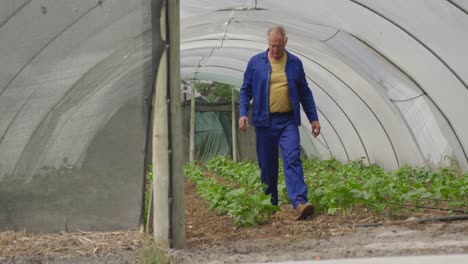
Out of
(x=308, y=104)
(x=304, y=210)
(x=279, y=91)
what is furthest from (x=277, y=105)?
(x=304, y=210)

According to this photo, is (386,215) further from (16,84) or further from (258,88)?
(16,84)

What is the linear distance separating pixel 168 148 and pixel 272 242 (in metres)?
0.99

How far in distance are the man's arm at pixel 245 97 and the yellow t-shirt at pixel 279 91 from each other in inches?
9.5

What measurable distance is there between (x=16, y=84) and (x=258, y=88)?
2.15 m

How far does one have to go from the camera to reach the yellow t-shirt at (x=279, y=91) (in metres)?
6.04

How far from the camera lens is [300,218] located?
582 centimetres

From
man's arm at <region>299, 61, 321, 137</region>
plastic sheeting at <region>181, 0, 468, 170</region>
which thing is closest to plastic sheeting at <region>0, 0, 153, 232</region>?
Result: man's arm at <region>299, 61, 321, 137</region>

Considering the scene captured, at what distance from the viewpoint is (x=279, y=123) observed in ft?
19.9

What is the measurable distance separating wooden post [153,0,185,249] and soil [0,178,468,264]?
0.52 ft

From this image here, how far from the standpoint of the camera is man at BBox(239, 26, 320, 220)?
19.5 ft

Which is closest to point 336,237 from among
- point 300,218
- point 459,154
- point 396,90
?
point 300,218

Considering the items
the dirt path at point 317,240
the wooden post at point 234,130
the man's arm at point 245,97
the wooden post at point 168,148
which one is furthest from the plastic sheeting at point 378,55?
the wooden post at point 234,130

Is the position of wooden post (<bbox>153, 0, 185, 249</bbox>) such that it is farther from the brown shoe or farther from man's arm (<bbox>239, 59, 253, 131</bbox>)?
man's arm (<bbox>239, 59, 253, 131</bbox>)

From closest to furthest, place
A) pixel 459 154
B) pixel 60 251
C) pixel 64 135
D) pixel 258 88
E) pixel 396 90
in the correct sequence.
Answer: pixel 60 251, pixel 64 135, pixel 258 88, pixel 459 154, pixel 396 90
